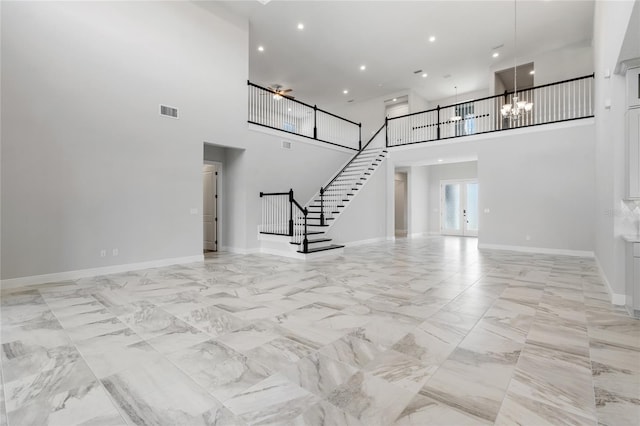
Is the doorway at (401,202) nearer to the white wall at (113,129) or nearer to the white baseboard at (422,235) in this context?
the white baseboard at (422,235)

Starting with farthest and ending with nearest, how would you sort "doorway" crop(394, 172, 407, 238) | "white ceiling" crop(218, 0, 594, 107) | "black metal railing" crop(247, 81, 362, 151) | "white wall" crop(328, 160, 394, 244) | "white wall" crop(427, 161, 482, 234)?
"doorway" crop(394, 172, 407, 238)
"white wall" crop(427, 161, 482, 234)
"white wall" crop(328, 160, 394, 244)
"black metal railing" crop(247, 81, 362, 151)
"white ceiling" crop(218, 0, 594, 107)

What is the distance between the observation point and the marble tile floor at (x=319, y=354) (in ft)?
5.52

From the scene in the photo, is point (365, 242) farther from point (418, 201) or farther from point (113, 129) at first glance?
point (113, 129)

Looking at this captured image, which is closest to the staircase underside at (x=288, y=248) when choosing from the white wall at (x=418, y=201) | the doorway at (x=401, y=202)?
the white wall at (x=418, y=201)

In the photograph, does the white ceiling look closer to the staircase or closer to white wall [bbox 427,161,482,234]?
the staircase

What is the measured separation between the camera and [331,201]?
937 centimetres

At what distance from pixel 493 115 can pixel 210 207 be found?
9663 millimetres

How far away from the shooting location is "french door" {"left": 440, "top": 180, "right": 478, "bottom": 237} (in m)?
12.5

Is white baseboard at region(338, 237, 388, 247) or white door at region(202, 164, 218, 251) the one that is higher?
white door at region(202, 164, 218, 251)

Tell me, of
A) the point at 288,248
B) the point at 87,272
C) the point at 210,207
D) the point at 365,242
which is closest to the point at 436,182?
the point at 365,242

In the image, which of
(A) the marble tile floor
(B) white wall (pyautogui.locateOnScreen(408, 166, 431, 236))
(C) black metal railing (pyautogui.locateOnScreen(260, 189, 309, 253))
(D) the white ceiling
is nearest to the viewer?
(A) the marble tile floor

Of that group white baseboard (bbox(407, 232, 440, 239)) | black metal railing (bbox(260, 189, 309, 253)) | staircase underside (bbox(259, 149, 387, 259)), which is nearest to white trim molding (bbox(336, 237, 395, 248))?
staircase underside (bbox(259, 149, 387, 259))

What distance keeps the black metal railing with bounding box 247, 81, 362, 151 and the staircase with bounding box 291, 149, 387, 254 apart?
0.98 meters

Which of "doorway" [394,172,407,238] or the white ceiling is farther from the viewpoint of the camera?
"doorway" [394,172,407,238]
